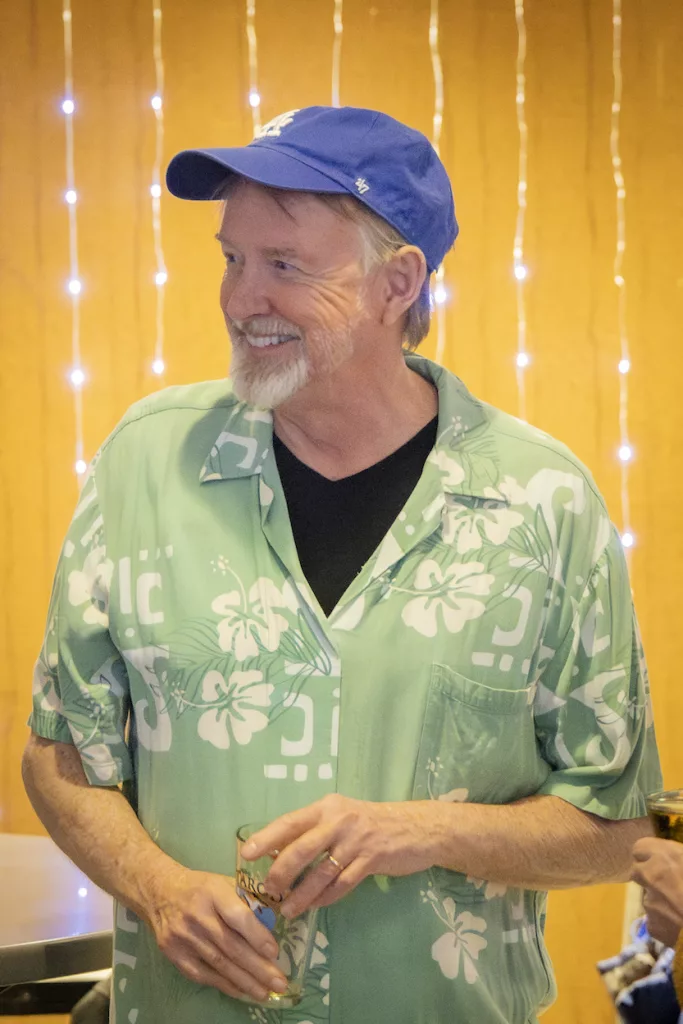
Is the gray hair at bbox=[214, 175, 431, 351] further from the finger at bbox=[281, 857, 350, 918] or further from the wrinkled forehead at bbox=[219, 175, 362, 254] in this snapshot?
the finger at bbox=[281, 857, 350, 918]

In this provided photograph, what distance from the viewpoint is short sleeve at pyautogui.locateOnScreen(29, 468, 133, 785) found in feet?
4.72

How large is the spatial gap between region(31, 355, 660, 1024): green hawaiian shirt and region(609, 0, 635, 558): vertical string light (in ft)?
5.62

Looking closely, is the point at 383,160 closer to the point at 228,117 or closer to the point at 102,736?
the point at 102,736

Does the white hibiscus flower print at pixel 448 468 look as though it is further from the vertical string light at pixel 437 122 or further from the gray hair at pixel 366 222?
the vertical string light at pixel 437 122

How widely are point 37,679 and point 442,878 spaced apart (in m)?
0.53

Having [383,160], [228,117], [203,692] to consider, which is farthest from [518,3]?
[203,692]

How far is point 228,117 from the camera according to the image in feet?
9.99

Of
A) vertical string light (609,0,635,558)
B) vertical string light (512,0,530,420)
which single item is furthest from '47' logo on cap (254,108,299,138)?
vertical string light (609,0,635,558)

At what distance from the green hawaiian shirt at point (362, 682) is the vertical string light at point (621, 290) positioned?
1.71 metres

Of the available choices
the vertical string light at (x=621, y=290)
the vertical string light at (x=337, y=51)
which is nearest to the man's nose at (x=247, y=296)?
the vertical string light at (x=337, y=51)

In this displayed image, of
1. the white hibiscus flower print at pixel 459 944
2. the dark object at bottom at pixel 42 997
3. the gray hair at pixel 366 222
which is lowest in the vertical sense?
the dark object at bottom at pixel 42 997

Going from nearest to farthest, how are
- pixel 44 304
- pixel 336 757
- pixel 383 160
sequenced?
pixel 336 757, pixel 383 160, pixel 44 304

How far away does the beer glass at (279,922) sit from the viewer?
1.24 m

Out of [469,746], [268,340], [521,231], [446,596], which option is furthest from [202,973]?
[521,231]
